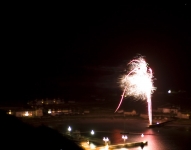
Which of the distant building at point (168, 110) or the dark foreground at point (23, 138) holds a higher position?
the dark foreground at point (23, 138)

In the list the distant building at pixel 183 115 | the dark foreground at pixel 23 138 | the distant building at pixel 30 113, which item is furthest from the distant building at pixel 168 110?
the dark foreground at pixel 23 138

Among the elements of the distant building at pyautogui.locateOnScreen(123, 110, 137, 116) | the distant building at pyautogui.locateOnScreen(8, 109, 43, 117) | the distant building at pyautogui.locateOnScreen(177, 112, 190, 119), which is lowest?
the distant building at pyautogui.locateOnScreen(177, 112, 190, 119)

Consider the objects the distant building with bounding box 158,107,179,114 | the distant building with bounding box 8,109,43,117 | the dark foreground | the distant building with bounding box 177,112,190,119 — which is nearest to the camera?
the dark foreground

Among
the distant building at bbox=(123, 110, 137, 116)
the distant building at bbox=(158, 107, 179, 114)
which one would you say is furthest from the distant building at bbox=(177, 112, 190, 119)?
the distant building at bbox=(123, 110, 137, 116)

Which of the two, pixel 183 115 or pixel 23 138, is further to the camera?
pixel 183 115

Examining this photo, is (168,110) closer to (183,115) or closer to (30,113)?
(183,115)

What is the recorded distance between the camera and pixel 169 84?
23688 mm

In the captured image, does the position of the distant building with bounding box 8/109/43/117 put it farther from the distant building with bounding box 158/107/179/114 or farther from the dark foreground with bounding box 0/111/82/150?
the dark foreground with bounding box 0/111/82/150

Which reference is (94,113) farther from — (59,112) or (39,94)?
(39,94)

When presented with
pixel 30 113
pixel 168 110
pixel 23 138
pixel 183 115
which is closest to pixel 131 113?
pixel 168 110

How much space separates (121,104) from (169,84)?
7.36 meters

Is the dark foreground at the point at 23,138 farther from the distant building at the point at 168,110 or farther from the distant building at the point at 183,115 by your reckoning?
the distant building at the point at 168,110

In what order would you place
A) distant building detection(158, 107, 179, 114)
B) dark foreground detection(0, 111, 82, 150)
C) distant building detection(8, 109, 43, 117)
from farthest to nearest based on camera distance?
1. distant building detection(158, 107, 179, 114)
2. distant building detection(8, 109, 43, 117)
3. dark foreground detection(0, 111, 82, 150)

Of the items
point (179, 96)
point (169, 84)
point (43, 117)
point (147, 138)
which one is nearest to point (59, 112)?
point (43, 117)
